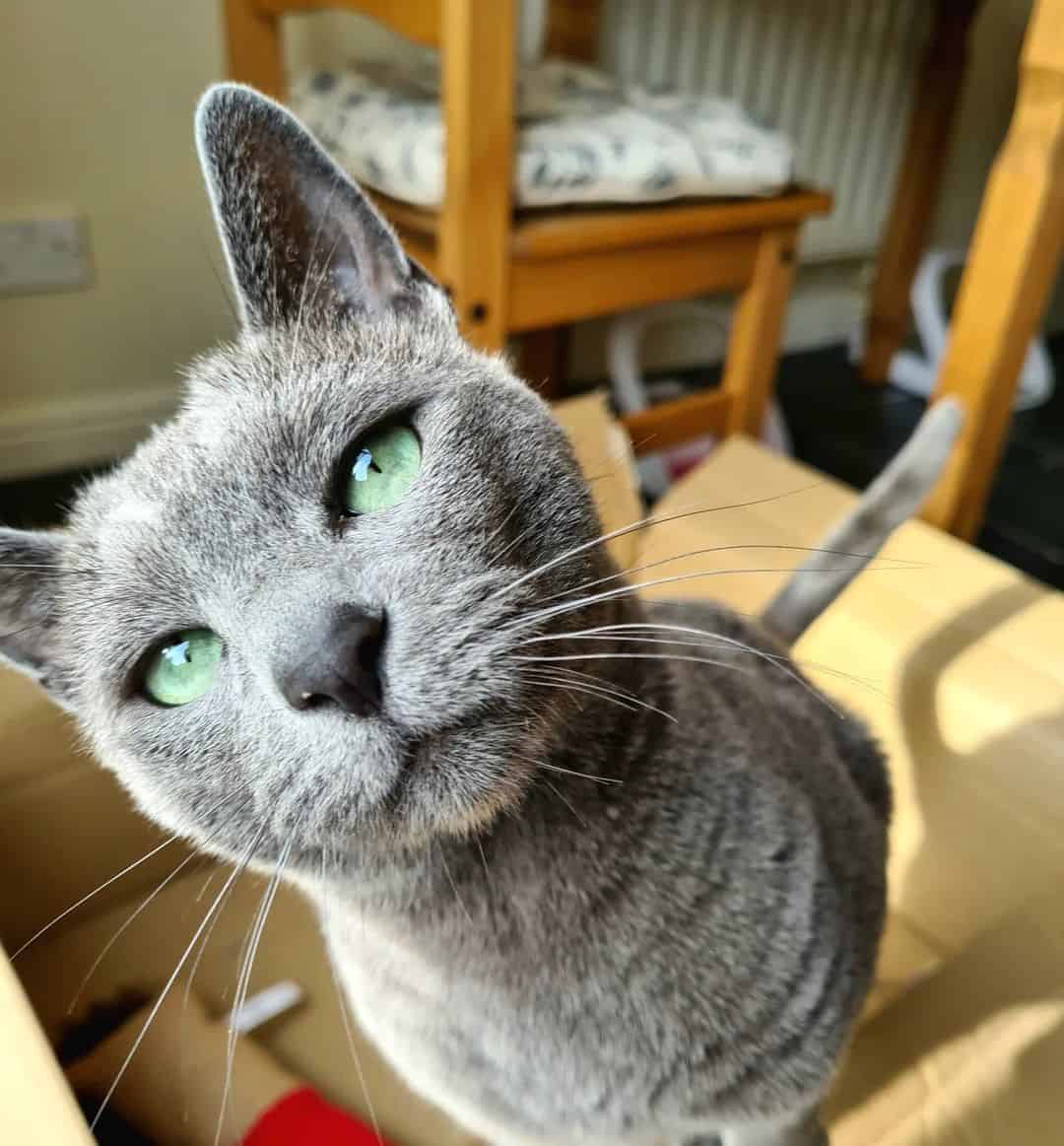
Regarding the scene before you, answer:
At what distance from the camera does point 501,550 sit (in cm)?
42

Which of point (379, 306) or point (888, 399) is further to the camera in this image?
point (888, 399)

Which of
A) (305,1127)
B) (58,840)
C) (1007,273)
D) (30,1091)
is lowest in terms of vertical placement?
(305,1127)

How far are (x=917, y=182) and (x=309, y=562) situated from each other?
6.38 feet

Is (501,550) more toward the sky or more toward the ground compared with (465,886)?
more toward the sky

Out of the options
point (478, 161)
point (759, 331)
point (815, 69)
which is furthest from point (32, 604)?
point (815, 69)

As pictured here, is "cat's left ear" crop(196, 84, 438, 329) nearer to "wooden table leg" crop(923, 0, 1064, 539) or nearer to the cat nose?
the cat nose

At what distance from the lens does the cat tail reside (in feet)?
2.51

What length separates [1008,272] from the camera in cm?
92

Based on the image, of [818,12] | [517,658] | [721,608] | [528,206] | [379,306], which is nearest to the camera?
[517,658]

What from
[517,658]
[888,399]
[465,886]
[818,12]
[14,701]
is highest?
[818,12]

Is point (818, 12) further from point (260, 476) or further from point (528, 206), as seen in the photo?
point (260, 476)

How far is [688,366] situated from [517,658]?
179 centimetres

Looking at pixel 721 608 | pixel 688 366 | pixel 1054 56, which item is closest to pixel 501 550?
pixel 721 608

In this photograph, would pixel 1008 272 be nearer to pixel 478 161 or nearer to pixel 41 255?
pixel 478 161
